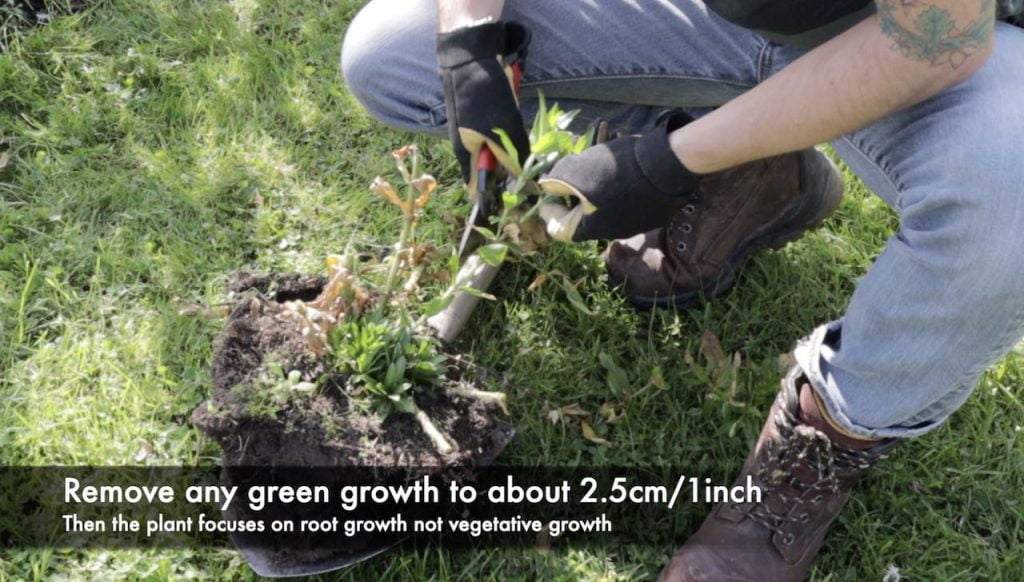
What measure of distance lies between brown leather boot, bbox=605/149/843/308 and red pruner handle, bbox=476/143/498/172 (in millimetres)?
633

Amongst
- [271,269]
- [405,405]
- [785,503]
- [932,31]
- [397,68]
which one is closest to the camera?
[932,31]

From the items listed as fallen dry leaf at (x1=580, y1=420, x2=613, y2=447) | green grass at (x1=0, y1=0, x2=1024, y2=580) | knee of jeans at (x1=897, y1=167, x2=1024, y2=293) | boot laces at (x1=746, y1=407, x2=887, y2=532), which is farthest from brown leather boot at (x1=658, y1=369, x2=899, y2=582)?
knee of jeans at (x1=897, y1=167, x2=1024, y2=293)

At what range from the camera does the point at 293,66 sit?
2916mm

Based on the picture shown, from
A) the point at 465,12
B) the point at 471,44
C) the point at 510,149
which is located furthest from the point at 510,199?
the point at 465,12

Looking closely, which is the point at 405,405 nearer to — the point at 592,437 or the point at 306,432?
the point at 306,432

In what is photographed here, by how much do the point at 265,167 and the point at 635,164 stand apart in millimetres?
1299

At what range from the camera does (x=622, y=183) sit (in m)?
1.75

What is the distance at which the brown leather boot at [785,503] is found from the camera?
1.83 metres

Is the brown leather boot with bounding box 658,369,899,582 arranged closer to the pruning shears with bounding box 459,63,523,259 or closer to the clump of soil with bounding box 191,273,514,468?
the clump of soil with bounding box 191,273,514,468

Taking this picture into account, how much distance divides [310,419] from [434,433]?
0.24 m

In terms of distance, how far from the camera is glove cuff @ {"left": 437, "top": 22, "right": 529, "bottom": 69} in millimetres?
1862

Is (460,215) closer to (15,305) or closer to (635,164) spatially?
(635,164)

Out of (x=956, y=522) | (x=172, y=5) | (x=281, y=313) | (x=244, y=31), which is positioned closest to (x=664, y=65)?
(x=281, y=313)

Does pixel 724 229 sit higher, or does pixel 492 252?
pixel 492 252
